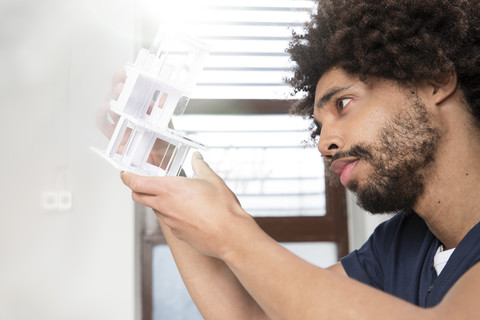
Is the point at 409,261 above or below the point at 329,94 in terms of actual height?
below

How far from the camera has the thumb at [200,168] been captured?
860 millimetres

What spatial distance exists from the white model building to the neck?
51 centimetres

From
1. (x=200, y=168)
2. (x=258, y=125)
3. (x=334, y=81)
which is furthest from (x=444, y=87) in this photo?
(x=258, y=125)

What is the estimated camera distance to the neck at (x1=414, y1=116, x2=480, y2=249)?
3.35 feet

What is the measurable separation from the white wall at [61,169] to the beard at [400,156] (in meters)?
1.33

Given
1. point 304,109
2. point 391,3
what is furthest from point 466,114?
point 304,109

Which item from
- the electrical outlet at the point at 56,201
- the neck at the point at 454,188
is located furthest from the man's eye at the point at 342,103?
the electrical outlet at the point at 56,201

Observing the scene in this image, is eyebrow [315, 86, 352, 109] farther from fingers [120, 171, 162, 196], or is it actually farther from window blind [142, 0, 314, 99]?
window blind [142, 0, 314, 99]

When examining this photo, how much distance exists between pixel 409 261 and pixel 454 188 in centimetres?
19

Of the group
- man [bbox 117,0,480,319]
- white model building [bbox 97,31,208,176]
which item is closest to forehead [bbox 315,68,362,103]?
man [bbox 117,0,480,319]

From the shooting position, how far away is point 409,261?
1.11 m

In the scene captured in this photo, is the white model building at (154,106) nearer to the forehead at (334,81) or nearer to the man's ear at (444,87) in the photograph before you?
the forehead at (334,81)

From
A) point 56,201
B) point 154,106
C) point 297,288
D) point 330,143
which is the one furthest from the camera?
point 56,201

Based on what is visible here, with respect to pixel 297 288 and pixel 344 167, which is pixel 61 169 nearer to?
pixel 344 167
